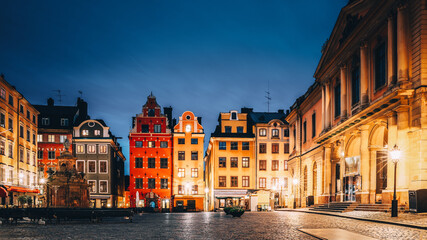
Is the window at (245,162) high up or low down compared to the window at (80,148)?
down

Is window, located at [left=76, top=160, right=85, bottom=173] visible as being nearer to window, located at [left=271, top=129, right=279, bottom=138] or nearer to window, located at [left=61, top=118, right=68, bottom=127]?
window, located at [left=61, top=118, right=68, bottom=127]

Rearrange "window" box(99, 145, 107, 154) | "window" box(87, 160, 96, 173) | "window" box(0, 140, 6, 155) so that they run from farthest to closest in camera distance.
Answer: "window" box(99, 145, 107, 154)
"window" box(87, 160, 96, 173)
"window" box(0, 140, 6, 155)

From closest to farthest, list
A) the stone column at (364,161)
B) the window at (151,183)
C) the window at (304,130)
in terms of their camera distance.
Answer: the stone column at (364,161) < the window at (304,130) < the window at (151,183)

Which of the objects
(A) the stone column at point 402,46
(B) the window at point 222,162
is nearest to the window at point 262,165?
(B) the window at point 222,162

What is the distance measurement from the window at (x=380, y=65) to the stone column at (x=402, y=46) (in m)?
3.99

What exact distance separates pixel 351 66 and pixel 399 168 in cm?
1310

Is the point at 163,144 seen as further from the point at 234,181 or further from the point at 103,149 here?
the point at 234,181

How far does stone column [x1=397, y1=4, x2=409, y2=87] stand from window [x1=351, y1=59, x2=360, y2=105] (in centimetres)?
935

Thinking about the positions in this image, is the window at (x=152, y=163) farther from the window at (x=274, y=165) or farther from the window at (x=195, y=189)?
the window at (x=274, y=165)

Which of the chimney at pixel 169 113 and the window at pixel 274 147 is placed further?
the chimney at pixel 169 113

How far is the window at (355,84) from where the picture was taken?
3535 cm

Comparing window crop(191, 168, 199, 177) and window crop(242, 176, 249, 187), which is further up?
window crop(191, 168, 199, 177)

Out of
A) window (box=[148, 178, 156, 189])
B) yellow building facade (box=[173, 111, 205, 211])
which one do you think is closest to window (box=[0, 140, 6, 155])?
window (box=[148, 178, 156, 189])

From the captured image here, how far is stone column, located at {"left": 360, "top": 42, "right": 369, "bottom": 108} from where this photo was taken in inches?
1262
